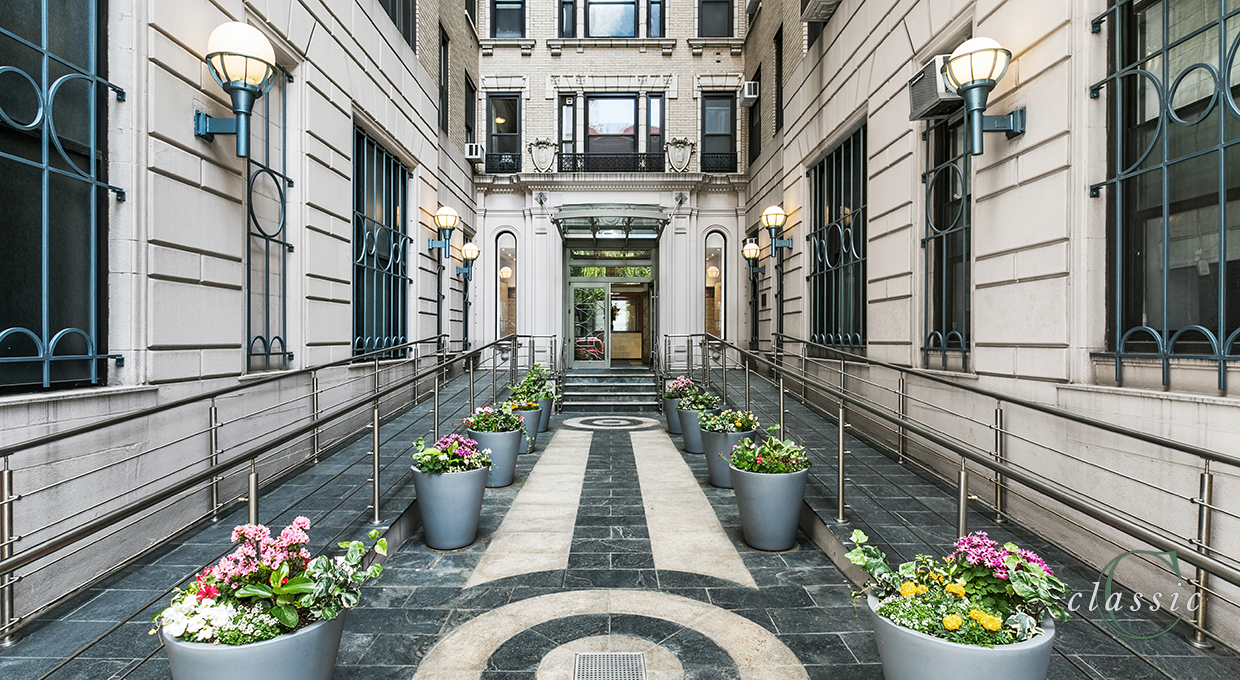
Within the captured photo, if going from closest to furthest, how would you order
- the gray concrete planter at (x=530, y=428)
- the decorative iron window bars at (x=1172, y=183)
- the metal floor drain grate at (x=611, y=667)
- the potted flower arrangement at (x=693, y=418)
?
the metal floor drain grate at (x=611, y=667)
the decorative iron window bars at (x=1172, y=183)
the potted flower arrangement at (x=693, y=418)
the gray concrete planter at (x=530, y=428)

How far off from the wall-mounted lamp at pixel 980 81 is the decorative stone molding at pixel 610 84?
12094 mm

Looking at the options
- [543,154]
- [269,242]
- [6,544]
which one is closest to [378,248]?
[269,242]

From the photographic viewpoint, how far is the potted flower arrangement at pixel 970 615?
2107 mm

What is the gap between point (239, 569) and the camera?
2.25 meters

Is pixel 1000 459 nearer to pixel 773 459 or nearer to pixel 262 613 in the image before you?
pixel 773 459

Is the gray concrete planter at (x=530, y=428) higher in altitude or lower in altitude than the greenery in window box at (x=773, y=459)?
lower

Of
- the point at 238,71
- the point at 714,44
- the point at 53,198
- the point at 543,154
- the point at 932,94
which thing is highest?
the point at 714,44

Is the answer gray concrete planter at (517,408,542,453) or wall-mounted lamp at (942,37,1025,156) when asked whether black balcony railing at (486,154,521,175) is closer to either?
gray concrete planter at (517,408,542,453)

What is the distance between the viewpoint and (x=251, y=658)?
2.15 m

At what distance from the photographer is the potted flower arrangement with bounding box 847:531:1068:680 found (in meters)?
2.11

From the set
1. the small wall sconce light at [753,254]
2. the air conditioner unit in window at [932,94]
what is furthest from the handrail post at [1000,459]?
the small wall sconce light at [753,254]

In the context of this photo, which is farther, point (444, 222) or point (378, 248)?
point (444, 222)

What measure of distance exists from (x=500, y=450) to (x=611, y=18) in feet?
45.9

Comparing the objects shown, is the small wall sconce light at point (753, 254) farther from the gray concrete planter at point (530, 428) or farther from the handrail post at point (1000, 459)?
the handrail post at point (1000, 459)
